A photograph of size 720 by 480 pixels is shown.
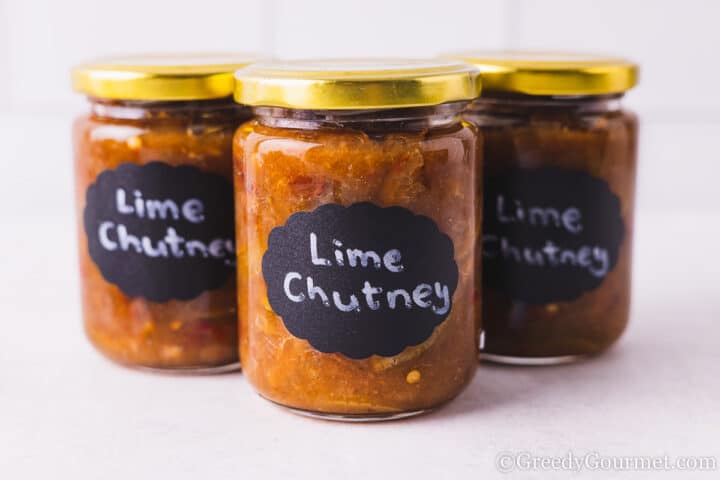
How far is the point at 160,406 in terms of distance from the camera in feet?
3.06

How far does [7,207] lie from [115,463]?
1.03 meters

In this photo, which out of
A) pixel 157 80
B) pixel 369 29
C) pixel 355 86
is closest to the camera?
pixel 355 86

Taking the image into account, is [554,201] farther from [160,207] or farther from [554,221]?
[160,207]

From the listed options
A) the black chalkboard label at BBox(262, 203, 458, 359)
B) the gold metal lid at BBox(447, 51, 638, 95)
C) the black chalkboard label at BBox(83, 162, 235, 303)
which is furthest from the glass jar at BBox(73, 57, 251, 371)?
the gold metal lid at BBox(447, 51, 638, 95)

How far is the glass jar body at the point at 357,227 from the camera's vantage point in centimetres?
82

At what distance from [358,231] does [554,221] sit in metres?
Answer: 0.24

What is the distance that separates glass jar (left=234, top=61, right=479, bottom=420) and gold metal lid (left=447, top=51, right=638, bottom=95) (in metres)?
0.08

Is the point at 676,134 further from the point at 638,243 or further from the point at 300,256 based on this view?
the point at 300,256

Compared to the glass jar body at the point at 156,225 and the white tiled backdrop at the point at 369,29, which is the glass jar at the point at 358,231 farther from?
the white tiled backdrop at the point at 369,29

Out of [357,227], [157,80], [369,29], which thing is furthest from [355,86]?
[369,29]

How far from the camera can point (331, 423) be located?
35.0 inches

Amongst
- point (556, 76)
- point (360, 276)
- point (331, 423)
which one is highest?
point (556, 76)

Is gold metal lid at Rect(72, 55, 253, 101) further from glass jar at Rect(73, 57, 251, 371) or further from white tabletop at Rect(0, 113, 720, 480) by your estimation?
white tabletop at Rect(0, 113, 720, 480)

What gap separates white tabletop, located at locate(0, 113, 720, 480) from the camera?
2.67 ft
